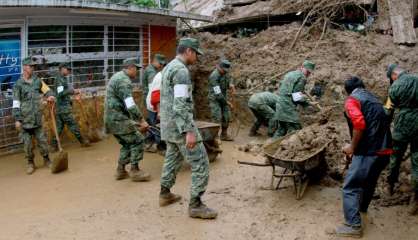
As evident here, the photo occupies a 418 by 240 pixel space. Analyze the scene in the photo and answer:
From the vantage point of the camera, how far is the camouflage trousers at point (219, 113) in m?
10.3

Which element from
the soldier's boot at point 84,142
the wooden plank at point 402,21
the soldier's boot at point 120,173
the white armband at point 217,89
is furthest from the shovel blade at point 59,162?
the wooden plank at point 402,21

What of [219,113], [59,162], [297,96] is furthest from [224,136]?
[59,162]

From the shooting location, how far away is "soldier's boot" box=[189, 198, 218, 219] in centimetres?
597

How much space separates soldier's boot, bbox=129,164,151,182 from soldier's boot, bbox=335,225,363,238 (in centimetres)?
329

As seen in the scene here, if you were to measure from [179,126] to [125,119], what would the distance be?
200 cm

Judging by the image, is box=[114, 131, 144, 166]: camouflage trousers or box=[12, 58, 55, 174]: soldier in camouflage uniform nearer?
box=[114, 131, 144, 166]: camouflage trousers

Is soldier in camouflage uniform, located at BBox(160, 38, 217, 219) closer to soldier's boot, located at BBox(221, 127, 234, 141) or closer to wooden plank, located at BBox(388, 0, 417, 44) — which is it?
soldier's boot, located at BBox(221, 127, 234, 141)

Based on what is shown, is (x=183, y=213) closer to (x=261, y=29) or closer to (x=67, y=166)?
(x=67, y=166)

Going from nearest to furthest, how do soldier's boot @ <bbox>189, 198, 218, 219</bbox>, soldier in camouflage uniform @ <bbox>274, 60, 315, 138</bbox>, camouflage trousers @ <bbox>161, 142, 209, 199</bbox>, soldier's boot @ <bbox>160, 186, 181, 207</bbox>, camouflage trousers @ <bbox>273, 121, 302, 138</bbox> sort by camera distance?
1. camouflage trousers @ <bbox>161, 142, 209, 199</bbox>
2. soldier's boot @ <bbox>189, 198, 218, 219</bbox>
3. soldier's boot @ <bbox>160, 186, 181, 207</bbox>
4. soldier in camouflage uniform @ <bbox>274, 60, 315, 138</bbox>
5. camouflage trousers @ <bbox>273, 121, 302, 138</bbox>

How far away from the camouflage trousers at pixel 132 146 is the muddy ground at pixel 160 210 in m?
0.39

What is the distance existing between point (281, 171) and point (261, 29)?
7304mm

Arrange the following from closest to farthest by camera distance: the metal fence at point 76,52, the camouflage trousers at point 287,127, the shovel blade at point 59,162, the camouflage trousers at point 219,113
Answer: the shovel blade at point 59,162 < the camouflage trousers at point 287,127 < the metal fence at point 76,52 < the camouflage trousers at point 219,113

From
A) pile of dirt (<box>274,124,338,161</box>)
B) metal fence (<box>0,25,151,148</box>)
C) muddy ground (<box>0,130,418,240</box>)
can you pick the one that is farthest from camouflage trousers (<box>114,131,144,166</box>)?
metal fence (<box>0,25,151,148</box>)

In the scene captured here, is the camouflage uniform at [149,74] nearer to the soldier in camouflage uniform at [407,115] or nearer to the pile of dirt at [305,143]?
the pile of dirt at [305,143]
